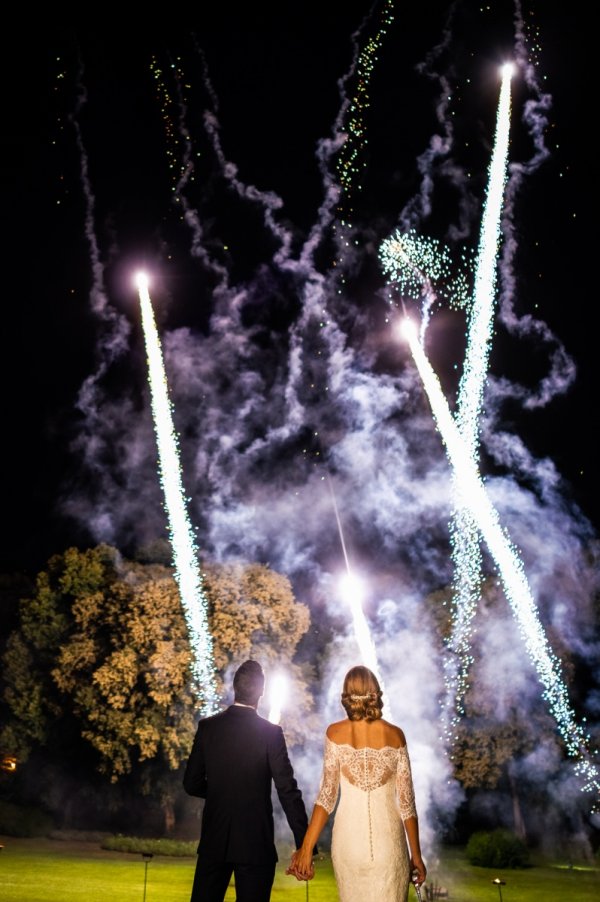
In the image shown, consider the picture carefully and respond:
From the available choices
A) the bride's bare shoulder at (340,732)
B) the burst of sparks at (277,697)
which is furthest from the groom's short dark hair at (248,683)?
the burst of sparks at (277,697)

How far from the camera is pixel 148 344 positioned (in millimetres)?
28875

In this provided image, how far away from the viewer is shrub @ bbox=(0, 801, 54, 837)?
3219 centimetres

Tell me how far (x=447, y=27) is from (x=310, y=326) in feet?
42.3

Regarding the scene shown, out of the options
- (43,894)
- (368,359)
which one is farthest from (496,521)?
(43,894)

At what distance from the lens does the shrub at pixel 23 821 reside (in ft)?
106

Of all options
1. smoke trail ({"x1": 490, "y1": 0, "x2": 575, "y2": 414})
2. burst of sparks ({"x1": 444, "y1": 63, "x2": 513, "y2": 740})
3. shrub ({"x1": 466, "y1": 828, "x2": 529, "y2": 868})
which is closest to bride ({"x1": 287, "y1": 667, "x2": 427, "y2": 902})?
burst of sparks ({"x1": 444, "y1": 63, "x2": 513, "y2": 740})

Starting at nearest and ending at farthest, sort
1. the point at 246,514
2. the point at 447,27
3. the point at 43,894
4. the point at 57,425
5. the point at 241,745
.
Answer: the point at 241,745
the point at 43,894
the point at 447,27
the point at 246,514
the point at 57,425

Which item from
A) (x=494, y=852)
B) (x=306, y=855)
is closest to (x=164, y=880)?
(x=494, y=852)

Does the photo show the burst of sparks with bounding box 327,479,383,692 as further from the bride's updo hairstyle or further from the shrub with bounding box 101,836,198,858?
the bride's updo hairstyle

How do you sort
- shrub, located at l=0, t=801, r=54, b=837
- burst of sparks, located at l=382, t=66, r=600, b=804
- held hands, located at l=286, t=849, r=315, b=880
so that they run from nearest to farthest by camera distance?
held hands, located at l=286, t=849, r=315, b=880
burst of sparks, located at l=382, t=66, r=600, b=804
shrub, located at l=0, t=801, r=54, b=837

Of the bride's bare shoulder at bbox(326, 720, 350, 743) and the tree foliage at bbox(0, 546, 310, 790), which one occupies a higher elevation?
the tree foliage at bbox(0, 546, 310, 790)

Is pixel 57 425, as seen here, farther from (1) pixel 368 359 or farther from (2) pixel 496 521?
(2) pixel 496 521

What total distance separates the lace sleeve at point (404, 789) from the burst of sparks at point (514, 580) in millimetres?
21843

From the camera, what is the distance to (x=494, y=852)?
26281 millimetres
